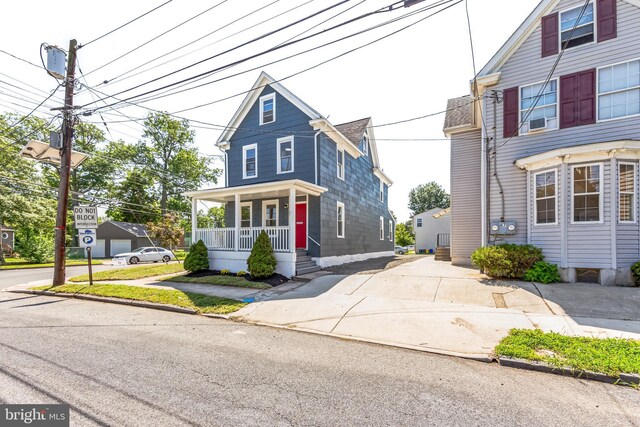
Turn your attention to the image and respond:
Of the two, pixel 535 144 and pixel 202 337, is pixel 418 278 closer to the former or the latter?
pixel 535 144

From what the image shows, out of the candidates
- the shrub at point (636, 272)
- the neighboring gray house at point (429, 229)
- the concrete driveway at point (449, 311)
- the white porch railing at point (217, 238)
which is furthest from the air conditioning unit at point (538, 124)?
the neighboring gray house at point (429, 229)

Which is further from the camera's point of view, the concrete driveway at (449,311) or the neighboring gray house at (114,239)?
the neighboring gray house at (114,239)

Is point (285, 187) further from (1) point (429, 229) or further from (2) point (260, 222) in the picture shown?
(1) point (429, 229)

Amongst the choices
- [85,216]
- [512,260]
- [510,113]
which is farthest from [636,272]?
[85,216]

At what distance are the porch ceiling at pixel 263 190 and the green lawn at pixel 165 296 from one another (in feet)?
14.8

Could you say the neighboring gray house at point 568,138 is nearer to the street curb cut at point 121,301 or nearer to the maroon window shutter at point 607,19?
the maroon window shutter at point 607,19

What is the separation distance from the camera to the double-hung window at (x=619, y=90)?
9023mm

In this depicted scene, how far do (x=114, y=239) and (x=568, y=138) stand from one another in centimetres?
3918

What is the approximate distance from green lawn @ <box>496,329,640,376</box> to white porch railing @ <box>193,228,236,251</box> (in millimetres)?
10177

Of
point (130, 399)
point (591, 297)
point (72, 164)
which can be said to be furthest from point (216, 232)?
point (591, 297)

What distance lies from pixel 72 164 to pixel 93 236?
3.37 meters

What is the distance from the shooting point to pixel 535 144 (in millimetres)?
10320

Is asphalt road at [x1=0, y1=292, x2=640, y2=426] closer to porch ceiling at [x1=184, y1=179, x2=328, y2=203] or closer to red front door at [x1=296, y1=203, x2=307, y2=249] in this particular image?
porch ceiling at [x1=184, y1=179, x2=328, y2=203]

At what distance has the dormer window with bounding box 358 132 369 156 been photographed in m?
18.3
